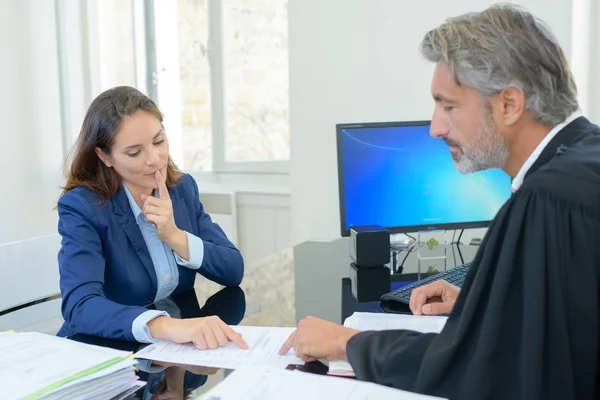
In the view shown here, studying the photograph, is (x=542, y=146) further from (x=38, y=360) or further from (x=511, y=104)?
(x=38, y=360)

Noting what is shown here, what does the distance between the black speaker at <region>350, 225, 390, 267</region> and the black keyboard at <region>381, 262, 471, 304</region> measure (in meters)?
0.22

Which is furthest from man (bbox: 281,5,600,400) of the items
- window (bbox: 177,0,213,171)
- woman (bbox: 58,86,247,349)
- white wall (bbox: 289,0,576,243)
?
window (bbox: 177,0,213,171)

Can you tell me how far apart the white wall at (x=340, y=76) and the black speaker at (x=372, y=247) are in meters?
0.92

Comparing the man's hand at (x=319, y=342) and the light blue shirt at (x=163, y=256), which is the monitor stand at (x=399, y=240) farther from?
the man's hand at (x=319, y=342)

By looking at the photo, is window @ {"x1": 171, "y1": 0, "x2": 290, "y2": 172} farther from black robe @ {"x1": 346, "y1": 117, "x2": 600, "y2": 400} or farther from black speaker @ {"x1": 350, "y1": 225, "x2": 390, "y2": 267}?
black robe @ {"x1": 346, "y1": 117, "x2": 600, "y2": 400}

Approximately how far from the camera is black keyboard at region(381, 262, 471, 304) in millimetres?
1674

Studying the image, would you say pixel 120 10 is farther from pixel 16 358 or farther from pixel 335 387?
pixel 335 387

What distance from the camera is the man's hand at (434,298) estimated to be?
1.56m

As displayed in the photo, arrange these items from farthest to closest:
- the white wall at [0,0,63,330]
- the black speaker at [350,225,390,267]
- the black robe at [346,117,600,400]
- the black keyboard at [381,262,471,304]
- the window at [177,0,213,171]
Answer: the window at [177,0,213,171] → the white wall at [0,0,63,330] → the black speaker at [350,225,390,267] → the black keyboard at [381,262,471,304] → the black robe at [346,117,600,400]

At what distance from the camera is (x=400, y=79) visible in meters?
2.87

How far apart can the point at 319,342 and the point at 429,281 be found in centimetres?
66

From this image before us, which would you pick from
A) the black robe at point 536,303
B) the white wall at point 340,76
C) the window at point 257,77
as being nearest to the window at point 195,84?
the window at point 257,77

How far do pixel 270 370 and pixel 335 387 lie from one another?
0.13 m

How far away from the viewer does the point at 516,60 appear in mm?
1118
